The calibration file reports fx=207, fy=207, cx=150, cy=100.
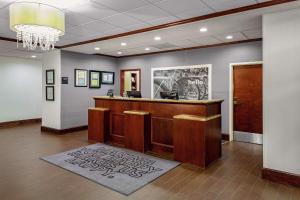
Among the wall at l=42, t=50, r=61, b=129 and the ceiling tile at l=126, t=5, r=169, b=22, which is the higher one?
the ceiling tile at l=126, t=5, r=169, b=22

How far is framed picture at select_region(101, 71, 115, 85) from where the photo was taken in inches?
310

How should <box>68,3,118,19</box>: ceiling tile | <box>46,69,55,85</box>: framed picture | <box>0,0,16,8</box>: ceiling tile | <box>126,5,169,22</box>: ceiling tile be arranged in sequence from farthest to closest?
<box>46,69,55,85</box>: framed picture
<box>126,5,169,22</box>: ceiling tile
<box>68,3,118,19</box>: ceiling tile
<box>0,0,16,8</box>: ceiling tile

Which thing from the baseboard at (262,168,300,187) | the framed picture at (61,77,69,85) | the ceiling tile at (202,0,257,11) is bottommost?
the baseboard at (262,168,300,187)

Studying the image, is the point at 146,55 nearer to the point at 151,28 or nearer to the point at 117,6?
the point at 151,28

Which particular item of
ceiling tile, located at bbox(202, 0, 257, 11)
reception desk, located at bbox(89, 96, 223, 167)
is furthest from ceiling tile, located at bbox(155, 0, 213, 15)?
reception desk, located at bbox(89, 96, 223, 167)

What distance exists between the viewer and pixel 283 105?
322 centimetres

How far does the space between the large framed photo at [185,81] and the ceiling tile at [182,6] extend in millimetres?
2954

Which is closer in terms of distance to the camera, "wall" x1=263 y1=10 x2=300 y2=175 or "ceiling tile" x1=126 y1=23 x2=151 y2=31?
"wall" x1=263 y1=10 x2=300 y2=175

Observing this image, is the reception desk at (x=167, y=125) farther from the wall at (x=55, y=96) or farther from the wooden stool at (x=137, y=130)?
the wall at (x=55, y=96)

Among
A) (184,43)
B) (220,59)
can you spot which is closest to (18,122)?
(184,43)

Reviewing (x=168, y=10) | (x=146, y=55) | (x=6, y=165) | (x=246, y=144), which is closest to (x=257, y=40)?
(x=246, y=144)

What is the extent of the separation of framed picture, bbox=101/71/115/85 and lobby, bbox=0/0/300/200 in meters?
0.16

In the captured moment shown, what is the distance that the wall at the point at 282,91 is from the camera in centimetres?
312

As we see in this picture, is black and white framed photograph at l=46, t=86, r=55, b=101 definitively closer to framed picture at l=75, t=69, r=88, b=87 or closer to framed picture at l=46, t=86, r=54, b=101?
framed picture at l=46, t=86, r=54, b=101
